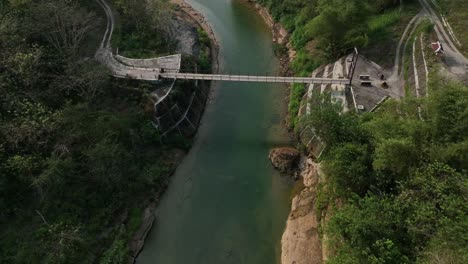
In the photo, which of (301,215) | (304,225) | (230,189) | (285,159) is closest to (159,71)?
(230,189)

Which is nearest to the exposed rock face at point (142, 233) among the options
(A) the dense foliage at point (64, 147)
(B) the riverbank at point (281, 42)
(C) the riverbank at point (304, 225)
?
(A) the dense foliage at point (64, 147)

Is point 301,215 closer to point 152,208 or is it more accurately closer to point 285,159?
point 285,159

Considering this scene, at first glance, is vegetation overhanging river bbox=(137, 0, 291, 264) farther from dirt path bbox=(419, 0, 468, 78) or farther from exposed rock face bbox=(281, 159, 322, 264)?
dirt path bbox=(419, 0, 468, 78)

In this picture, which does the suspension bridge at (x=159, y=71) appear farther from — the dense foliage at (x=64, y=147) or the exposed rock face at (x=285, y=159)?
the exposed rock face at (x=285, y=159)

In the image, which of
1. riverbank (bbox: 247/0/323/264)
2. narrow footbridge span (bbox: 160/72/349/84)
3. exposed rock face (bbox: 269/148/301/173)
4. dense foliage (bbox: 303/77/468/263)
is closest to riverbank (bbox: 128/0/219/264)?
narrow footbridge span (bbox: 160/72/349/84)

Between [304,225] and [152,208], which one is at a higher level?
[304,225]

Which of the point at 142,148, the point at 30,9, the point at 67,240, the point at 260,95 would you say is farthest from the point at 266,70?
the point at 67,240
